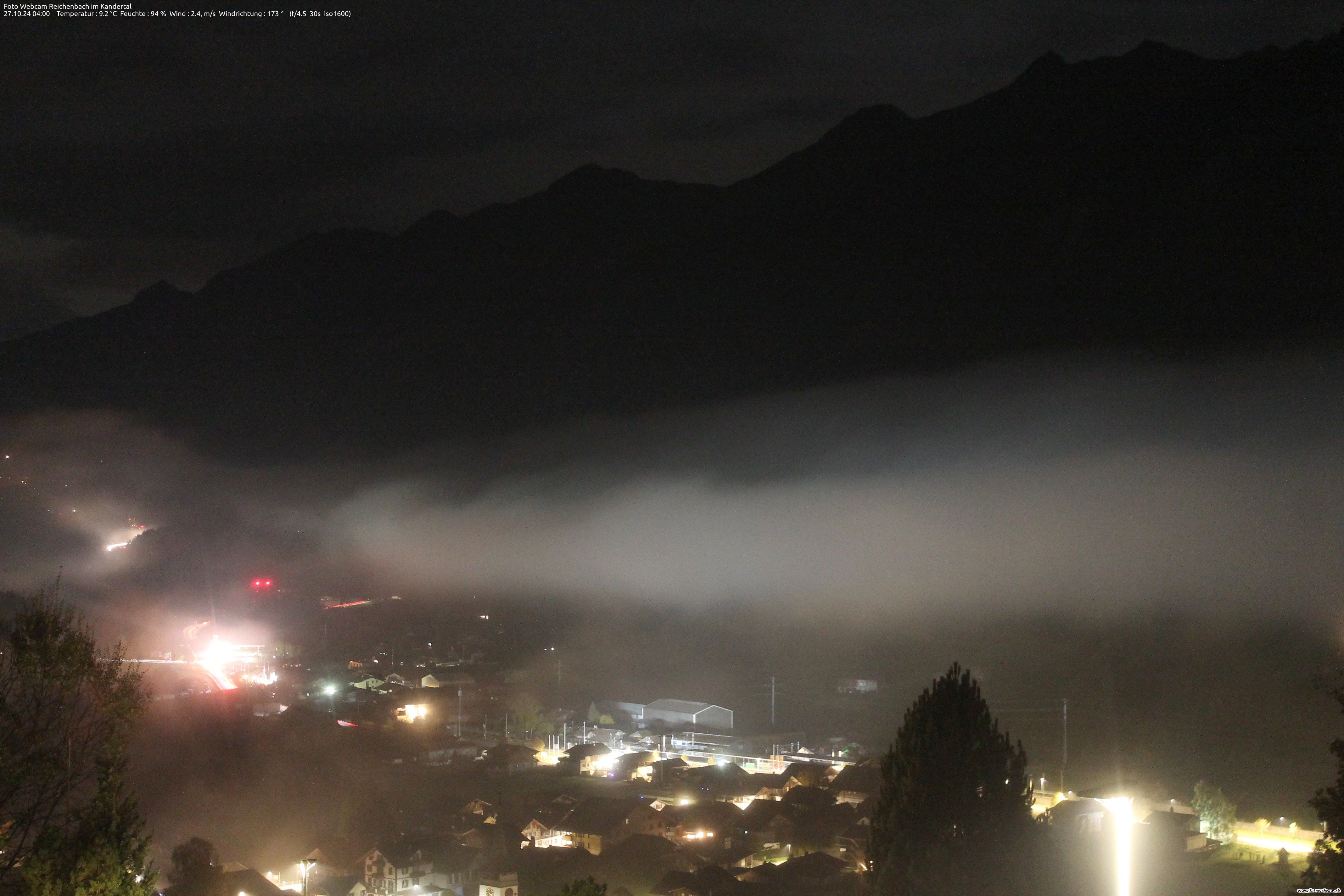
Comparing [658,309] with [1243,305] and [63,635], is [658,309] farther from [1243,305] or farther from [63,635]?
[63,635]

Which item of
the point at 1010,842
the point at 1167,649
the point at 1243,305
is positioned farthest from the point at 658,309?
the point at 1010,842

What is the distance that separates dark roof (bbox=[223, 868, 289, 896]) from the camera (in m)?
11.6

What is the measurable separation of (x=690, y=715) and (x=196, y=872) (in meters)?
19.0

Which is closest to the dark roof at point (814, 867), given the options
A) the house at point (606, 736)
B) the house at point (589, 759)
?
the house at point (589, 759)

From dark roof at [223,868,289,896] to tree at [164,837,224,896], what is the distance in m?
0.10

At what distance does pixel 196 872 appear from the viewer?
1131cm

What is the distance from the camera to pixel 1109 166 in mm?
100562

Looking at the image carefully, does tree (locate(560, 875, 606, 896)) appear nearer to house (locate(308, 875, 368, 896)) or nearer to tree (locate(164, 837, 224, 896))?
tree (locate(164, 837, 224, 896))

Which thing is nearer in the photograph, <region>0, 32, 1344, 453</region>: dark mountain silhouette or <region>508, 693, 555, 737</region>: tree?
<region>508, 693, 555, 737</region>: tree

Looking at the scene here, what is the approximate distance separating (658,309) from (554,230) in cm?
2842

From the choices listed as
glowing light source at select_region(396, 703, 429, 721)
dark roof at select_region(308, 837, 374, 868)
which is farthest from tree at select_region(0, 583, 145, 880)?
glowing light source at select_region(396, 703, 429, 721)

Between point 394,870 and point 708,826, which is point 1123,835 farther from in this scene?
point 394,870

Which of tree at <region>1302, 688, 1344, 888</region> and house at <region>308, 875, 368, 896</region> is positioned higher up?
tree at <region>1302, 688, 1344, 888</region>

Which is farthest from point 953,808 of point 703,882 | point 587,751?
point 587,751
